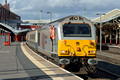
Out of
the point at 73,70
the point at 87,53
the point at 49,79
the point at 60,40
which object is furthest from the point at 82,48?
the point at 49,79

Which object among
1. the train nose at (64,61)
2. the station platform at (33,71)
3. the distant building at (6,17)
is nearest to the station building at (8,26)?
the distant building at (6,17)

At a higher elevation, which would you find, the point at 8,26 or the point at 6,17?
the point at 6,17

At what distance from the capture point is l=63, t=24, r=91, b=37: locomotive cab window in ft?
44.1

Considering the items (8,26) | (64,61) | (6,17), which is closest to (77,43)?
(64,61)

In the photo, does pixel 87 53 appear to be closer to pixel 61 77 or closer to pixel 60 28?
pixel 60 28

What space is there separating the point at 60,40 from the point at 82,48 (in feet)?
4.76

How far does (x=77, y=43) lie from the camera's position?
13.3 meters

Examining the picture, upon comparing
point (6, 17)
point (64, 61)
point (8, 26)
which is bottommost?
point (64, 61)

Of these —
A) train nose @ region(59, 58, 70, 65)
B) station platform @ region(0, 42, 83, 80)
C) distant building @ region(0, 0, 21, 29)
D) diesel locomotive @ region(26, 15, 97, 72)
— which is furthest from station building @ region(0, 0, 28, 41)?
train nose @ region(59, 58, 70, 65)

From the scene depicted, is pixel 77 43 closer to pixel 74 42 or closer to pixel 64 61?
pixel 74 42

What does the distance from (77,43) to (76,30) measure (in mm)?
874

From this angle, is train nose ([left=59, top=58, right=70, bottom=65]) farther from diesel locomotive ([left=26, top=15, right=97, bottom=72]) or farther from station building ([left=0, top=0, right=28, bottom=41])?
station building ([left=0, top=0, right=28, bottom=41])

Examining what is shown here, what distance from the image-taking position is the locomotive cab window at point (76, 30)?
13453 millimetres

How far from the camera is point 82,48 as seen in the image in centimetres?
1332
